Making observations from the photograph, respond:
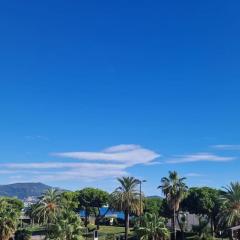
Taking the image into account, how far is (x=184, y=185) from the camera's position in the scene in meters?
104

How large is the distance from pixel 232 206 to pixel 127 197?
20.7 metres

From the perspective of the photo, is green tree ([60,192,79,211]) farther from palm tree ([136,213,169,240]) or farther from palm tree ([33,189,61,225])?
palm tree ([136,213,169,240])

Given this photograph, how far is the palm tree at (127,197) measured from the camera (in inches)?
3814

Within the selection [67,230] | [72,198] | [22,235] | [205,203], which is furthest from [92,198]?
[67,230]

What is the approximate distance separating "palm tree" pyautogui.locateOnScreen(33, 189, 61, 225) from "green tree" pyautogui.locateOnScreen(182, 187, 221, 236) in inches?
1432

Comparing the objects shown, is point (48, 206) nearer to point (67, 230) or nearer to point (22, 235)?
point (22, 235)

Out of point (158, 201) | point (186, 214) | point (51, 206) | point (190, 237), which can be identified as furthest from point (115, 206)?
point (186, 214)

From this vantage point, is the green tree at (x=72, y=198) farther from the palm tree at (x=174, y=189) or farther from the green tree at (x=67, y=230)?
the green tree at (x=67, y=230)

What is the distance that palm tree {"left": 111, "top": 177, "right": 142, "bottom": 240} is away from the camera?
96.9 m

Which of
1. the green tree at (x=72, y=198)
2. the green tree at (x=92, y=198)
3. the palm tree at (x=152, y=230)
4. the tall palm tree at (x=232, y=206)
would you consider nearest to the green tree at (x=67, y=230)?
the palm tree at (x=152, y=230)

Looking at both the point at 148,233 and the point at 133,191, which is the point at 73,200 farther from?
the point at 148,233

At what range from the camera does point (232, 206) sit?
298ft

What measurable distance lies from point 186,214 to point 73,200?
34.8 m

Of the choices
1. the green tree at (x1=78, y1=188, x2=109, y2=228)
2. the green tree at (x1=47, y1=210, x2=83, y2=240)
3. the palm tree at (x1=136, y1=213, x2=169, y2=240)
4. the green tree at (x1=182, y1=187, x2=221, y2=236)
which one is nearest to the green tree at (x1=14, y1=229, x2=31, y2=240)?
the green tree at (x1=47, y1=210, x2=83, y2=240)
